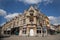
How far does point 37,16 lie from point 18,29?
89 centimetres

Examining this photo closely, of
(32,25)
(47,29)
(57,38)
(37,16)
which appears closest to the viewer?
(57,38)

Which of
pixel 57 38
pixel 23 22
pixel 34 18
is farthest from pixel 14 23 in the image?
pixel 57 38

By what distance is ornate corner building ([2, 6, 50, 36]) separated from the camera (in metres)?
6.53

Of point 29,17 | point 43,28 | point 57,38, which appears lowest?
point 57,38

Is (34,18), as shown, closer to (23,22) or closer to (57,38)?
(23,22)

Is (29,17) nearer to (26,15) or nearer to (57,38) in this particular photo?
(26,15)

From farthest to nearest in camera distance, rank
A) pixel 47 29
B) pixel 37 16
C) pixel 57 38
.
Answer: pixel 37 16 < pixel 47 29 < pixel 57 38

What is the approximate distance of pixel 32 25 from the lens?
7.06 m

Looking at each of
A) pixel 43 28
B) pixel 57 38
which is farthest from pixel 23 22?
pixel 57 38

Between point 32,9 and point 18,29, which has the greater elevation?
point 32,9

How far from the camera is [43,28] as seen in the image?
22.0ft

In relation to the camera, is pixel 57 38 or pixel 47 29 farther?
pixel 47 29

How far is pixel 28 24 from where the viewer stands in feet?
23.2

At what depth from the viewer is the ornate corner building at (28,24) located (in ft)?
21.4
